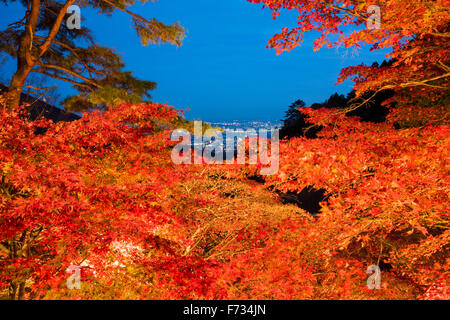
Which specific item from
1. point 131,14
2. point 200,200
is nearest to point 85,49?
point 131,14

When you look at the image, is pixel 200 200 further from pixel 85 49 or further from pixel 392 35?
pixel 85 49

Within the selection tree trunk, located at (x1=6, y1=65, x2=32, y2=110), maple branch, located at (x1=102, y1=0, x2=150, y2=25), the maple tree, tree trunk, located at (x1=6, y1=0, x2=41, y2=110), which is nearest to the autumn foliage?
the maple tree

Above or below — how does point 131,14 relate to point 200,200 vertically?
above

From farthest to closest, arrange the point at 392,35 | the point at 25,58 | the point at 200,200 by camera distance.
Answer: the point at 25,58
the point at 200,200
the point at 392,35

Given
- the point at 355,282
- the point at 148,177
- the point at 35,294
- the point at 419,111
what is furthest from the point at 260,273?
the point at 419,111

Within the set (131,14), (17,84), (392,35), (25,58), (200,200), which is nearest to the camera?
(392,35)

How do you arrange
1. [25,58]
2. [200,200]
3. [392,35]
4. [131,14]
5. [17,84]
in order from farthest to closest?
[131,14], [25,58], [17,84], [200,200], [392,35]

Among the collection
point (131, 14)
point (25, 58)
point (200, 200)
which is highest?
point (131, 14)

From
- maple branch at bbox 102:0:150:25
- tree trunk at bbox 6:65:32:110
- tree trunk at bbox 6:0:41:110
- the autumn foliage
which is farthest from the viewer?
maple branch at bbox 102:0:150:25

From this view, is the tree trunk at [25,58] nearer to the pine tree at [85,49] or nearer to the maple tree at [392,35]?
the pine tree at [85,49]

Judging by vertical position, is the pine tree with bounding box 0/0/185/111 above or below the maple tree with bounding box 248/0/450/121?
above

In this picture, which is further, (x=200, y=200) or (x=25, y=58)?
(x=25, y=58)

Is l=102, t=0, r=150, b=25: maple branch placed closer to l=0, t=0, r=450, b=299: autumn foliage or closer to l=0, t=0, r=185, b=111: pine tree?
l=0, t=0, r=185, b=111: pine tree

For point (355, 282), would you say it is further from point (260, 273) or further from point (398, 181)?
point (398, 181)
